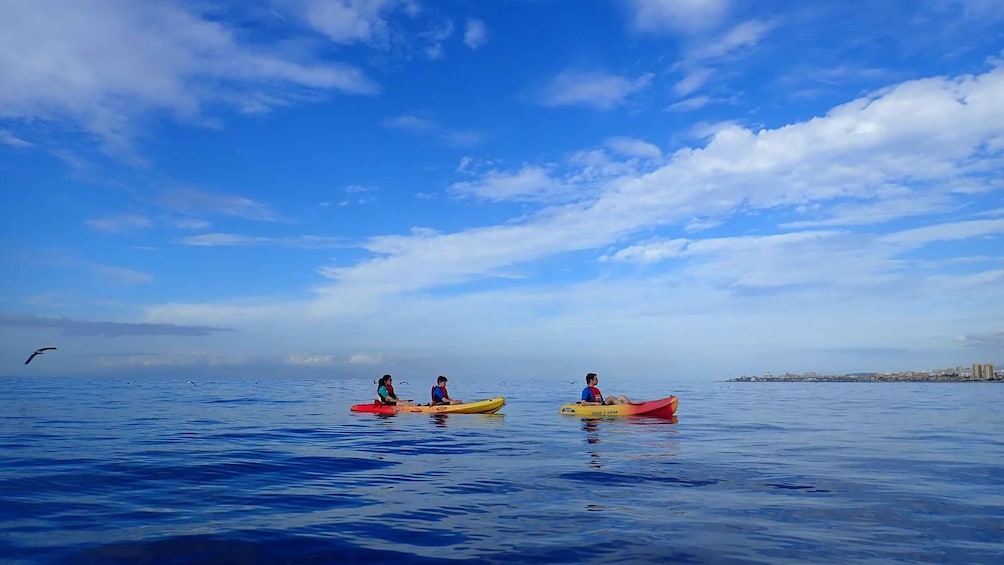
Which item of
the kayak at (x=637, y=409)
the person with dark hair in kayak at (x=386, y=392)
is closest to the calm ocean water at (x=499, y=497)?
the kayak at (x=637, y=409)

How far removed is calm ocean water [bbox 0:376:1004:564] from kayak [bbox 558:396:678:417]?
5825 millimetres

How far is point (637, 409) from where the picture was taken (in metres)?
28.2

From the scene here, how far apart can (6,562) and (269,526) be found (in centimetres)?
303

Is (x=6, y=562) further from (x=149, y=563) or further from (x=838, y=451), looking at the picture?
(x=838, y=451)

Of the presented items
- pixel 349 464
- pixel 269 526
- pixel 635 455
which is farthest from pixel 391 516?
pixel 635 455

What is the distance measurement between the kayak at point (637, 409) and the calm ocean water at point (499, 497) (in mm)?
5825

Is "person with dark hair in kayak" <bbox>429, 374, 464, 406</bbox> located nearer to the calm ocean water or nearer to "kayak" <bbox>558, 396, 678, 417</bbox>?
"kayak" <bbox>558, 396, 678, 417</bbox>

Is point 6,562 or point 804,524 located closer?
point 6,562

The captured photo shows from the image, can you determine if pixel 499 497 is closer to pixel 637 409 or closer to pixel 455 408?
pixel 637 409

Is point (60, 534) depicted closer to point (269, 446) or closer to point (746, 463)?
point (269, 446)

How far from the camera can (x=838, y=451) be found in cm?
1761

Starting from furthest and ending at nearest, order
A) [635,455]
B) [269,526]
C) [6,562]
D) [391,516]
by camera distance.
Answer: [635,455] → [391,516] → [269,526] → [6,562]

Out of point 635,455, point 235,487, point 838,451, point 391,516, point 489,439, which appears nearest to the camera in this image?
point 391,516

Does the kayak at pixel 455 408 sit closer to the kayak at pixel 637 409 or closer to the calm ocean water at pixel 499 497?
the kayak at pixel 637 409
